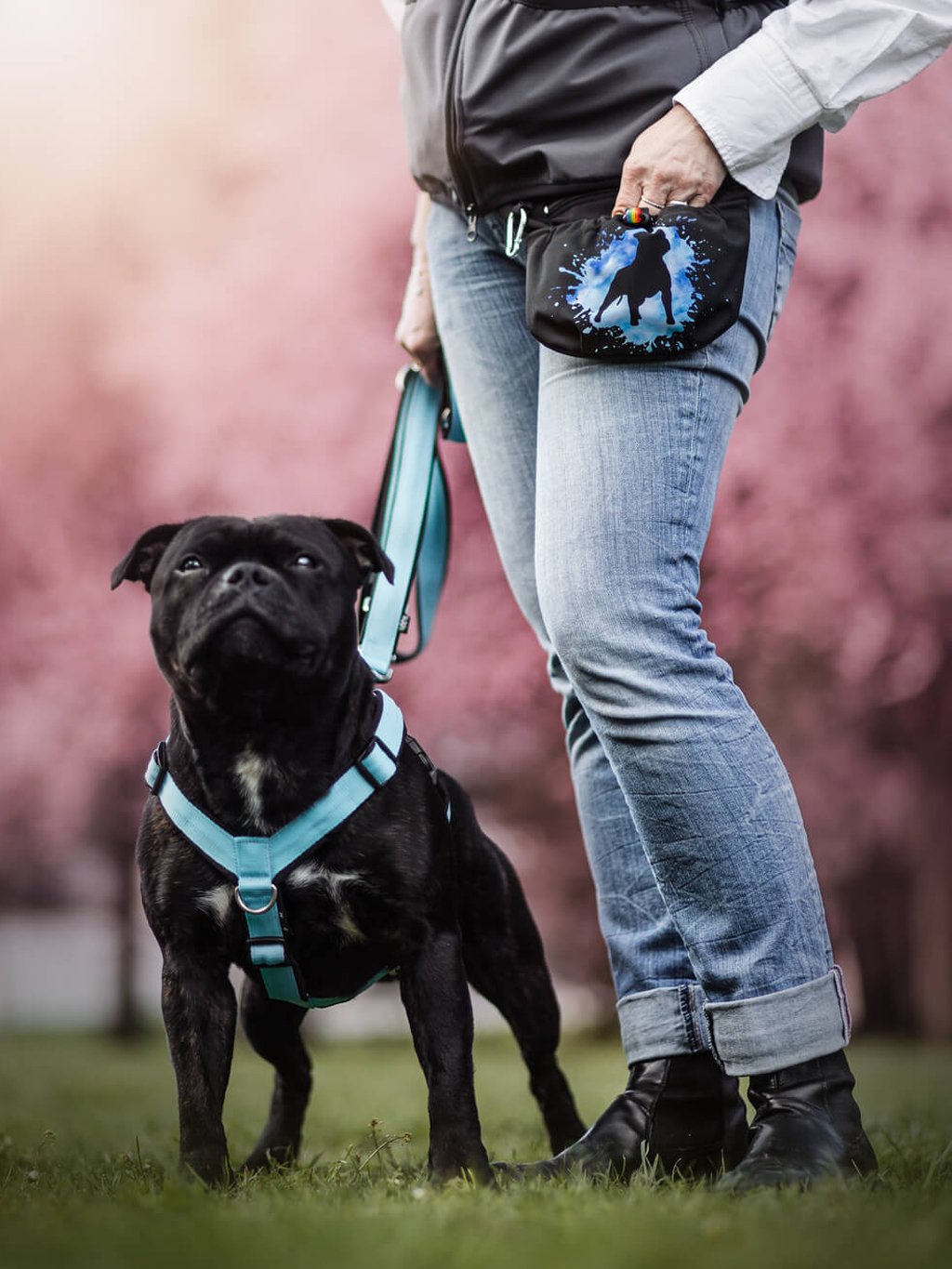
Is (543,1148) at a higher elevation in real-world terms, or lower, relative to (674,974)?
lower

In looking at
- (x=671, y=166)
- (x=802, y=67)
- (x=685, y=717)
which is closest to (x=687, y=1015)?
(x=685, y=717)

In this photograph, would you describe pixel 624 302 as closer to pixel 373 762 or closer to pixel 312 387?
pixel 373 762

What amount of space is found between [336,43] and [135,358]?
206 centimetres

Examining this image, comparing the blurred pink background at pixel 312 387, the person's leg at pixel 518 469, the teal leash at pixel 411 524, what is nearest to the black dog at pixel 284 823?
the teal leash at pixel 411 524

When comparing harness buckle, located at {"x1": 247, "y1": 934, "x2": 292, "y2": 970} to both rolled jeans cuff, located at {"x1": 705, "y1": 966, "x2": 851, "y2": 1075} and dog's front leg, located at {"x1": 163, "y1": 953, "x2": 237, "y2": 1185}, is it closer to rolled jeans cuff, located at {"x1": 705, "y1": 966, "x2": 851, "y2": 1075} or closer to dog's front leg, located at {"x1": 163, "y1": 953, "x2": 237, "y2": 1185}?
dog's front leg, located at {"x1": 163, "y1": 953, "x2": 237, "y2": 1185}

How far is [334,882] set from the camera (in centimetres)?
234

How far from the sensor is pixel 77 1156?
2686 millimetres

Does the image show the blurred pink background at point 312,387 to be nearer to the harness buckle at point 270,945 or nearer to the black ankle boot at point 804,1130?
the harness buckle at point 270,945

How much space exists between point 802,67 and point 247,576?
1.26 m

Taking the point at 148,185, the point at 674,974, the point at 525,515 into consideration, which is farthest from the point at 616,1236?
the point at 148,185

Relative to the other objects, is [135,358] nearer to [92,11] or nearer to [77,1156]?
[92,11]

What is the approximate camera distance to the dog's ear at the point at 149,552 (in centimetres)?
262

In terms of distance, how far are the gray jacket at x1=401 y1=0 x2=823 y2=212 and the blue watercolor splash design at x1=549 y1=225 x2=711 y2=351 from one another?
0.62ft

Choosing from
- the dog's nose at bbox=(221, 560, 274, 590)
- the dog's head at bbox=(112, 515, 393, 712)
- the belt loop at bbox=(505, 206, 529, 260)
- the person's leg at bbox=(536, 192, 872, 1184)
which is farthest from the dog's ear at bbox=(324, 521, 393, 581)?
the belt loop at bbox=(505, 206, 529, 260)
